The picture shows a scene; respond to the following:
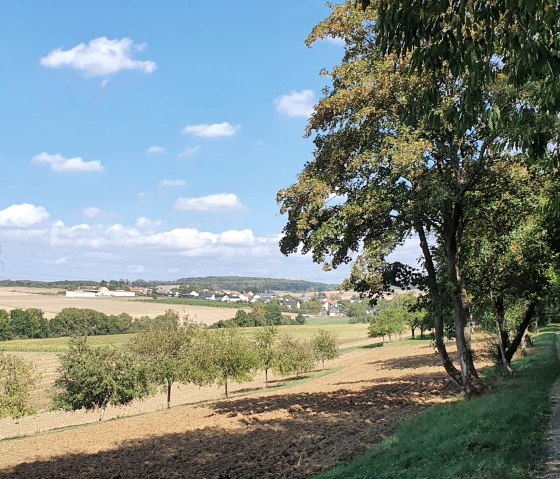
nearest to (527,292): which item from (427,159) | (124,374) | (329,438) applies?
(427,159)

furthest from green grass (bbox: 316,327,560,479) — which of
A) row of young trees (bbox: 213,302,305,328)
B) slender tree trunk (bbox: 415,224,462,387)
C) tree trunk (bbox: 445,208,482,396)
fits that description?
row of young trees (bbox: 213,302,305,328)

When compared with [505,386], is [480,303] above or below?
above

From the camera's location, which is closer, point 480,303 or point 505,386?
point 505,386

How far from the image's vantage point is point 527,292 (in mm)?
20078

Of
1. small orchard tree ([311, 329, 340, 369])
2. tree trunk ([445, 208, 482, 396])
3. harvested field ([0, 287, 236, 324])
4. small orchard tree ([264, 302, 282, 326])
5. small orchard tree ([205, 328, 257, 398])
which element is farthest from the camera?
small orchard tree ([264, 302, 282, 326])

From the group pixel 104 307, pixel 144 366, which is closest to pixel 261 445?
pixel 144 366

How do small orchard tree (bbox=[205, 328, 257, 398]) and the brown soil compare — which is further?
small orchard tree (bbox=[205, 328, 257, 398])

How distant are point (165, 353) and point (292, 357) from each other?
20.0 m

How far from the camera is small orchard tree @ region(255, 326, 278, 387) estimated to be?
54.1 m

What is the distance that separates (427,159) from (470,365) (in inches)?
299

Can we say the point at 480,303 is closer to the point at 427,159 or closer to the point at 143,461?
the point at 427,159

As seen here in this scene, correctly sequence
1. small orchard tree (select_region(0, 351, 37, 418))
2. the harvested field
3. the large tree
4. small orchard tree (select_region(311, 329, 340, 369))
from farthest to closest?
the harvested field
small orchard tree (select_region(311, 329, 340, 369))
small orchard tree (select_region(0, 351, 37, 418))
the large tree

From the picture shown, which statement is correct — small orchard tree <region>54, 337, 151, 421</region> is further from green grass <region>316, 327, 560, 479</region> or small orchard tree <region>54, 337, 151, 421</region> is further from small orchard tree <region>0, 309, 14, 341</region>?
small orchard tree <region>0, 309, 14, 341</region>

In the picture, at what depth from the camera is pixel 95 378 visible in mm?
35656
